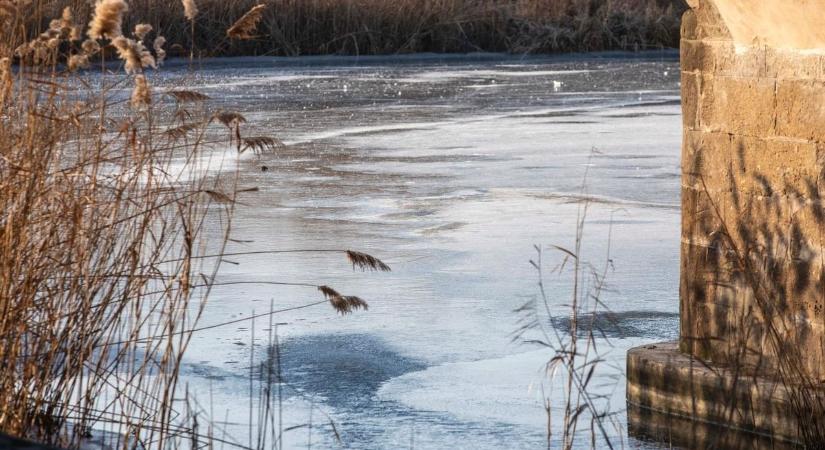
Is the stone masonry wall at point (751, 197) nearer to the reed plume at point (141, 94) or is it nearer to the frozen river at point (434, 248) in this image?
the frozen river at point (434, 248)

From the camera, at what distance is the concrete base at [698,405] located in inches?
191

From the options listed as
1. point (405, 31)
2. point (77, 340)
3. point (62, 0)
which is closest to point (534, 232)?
point (77, 340)

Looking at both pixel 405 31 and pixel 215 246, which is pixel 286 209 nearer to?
pixel 215 246

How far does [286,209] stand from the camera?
9.65 metres

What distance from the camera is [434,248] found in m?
8.24

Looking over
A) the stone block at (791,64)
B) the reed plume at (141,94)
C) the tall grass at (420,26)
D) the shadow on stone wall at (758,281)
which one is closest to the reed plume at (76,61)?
the reed plume at (141,94)

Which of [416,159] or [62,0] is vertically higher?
[62,0]

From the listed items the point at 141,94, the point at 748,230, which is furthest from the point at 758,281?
the point at 141,94

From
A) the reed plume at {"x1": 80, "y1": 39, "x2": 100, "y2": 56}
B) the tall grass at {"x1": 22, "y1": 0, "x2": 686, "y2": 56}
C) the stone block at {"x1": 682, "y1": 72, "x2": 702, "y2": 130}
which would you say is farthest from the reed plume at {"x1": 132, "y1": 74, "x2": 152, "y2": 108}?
the tall grass at {"x1": 22, "y1": 0, "x2": 686, "y2": 56}

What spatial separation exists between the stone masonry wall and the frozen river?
513 mm

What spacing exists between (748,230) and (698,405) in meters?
0.64

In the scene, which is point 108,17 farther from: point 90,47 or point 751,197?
point 751,197

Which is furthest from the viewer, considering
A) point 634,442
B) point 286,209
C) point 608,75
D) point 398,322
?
point 608,75

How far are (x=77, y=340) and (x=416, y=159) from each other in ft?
26.6
